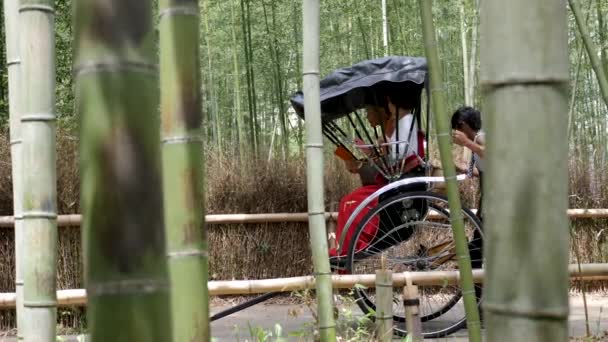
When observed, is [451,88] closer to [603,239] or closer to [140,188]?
[603,239]

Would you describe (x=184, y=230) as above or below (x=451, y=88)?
below

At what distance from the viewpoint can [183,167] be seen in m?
1.11

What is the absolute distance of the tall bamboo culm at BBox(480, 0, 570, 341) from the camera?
2.40ft

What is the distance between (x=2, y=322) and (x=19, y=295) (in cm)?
430

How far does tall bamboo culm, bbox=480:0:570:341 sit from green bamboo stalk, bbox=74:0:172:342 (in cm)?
29

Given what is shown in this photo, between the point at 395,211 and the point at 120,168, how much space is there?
4.63 m

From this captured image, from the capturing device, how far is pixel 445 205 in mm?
5391

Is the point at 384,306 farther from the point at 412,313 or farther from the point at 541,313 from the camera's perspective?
the point at 541,313

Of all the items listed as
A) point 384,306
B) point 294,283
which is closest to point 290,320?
point 294,283

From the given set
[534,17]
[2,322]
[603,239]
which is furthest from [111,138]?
[603,239]

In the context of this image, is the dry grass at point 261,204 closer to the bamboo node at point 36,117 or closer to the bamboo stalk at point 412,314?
the bamboo stalk at point 412,314

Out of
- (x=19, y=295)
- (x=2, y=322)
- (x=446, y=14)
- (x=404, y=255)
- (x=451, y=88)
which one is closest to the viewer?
(x=19, y=295)

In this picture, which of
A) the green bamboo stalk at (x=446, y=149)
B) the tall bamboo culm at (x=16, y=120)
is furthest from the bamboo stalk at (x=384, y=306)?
the tall bamboo culm at (x=16, y=120)

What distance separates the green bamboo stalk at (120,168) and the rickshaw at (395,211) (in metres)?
4.28
